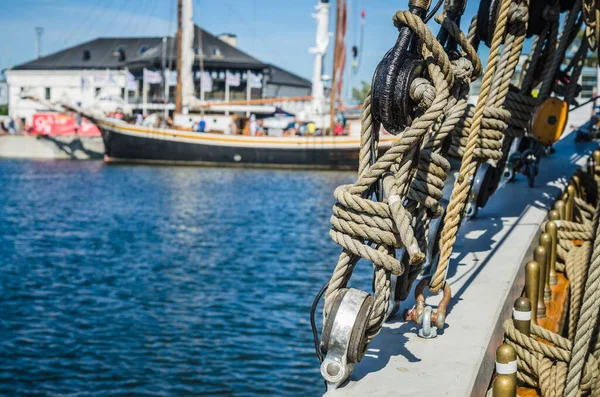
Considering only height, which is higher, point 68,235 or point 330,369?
point 330,369

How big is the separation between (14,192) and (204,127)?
20303 mm

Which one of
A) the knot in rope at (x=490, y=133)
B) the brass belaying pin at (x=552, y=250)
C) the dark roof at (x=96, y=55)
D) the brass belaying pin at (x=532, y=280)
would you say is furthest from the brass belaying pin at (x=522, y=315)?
the dark roof at (x=96, y=55)

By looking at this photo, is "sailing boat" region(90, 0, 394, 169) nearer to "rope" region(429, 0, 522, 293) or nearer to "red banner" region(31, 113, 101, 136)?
"red banner" region(31, 113, 101, 136)

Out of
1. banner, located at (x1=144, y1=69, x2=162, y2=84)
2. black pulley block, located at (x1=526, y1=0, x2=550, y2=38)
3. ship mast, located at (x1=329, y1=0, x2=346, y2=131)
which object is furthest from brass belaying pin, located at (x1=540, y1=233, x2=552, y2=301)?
banner, located at (x1=144, y1=69, x2=162, y2=84)

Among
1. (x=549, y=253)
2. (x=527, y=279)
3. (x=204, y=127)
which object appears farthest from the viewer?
(x=204, y=127)

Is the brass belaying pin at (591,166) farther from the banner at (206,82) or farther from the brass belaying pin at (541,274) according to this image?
the banner at (206,82)

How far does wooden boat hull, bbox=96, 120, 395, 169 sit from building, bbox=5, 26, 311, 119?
8.60 meters

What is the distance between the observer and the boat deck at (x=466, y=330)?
9.33 ft

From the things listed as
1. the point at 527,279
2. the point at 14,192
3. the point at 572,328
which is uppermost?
the point at 527,279

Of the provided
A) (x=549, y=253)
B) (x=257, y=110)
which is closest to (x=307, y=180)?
(x=257, y=110)

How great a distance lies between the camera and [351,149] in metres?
45.9

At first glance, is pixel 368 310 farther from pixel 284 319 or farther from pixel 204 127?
pixel 204 127

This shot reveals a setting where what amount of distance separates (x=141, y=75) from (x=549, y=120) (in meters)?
61.7

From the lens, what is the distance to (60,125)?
61188mm
